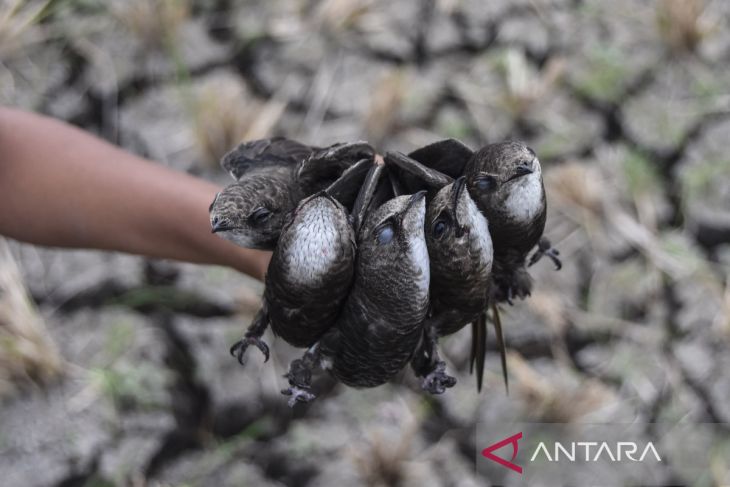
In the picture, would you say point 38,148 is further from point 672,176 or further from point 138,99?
point 672,176

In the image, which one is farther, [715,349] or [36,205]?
[715,349]

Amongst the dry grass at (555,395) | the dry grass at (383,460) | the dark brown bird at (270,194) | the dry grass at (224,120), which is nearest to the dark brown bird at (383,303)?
the dark brown bird at (270,194)

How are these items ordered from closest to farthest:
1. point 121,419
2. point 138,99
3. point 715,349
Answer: point 121,419 < point 715,349 < point 138,99

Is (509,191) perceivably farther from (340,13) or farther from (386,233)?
(340,13)

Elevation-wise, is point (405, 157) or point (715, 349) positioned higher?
point (405, 157)

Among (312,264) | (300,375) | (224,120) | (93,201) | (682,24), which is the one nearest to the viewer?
(312,264)

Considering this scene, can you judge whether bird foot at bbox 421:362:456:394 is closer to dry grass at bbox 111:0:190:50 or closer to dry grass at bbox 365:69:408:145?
dry grass at bbox 365:69:408:145

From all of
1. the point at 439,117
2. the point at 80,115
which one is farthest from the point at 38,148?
the point at 439,117

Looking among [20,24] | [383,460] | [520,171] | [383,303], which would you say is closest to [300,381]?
[383,303]
